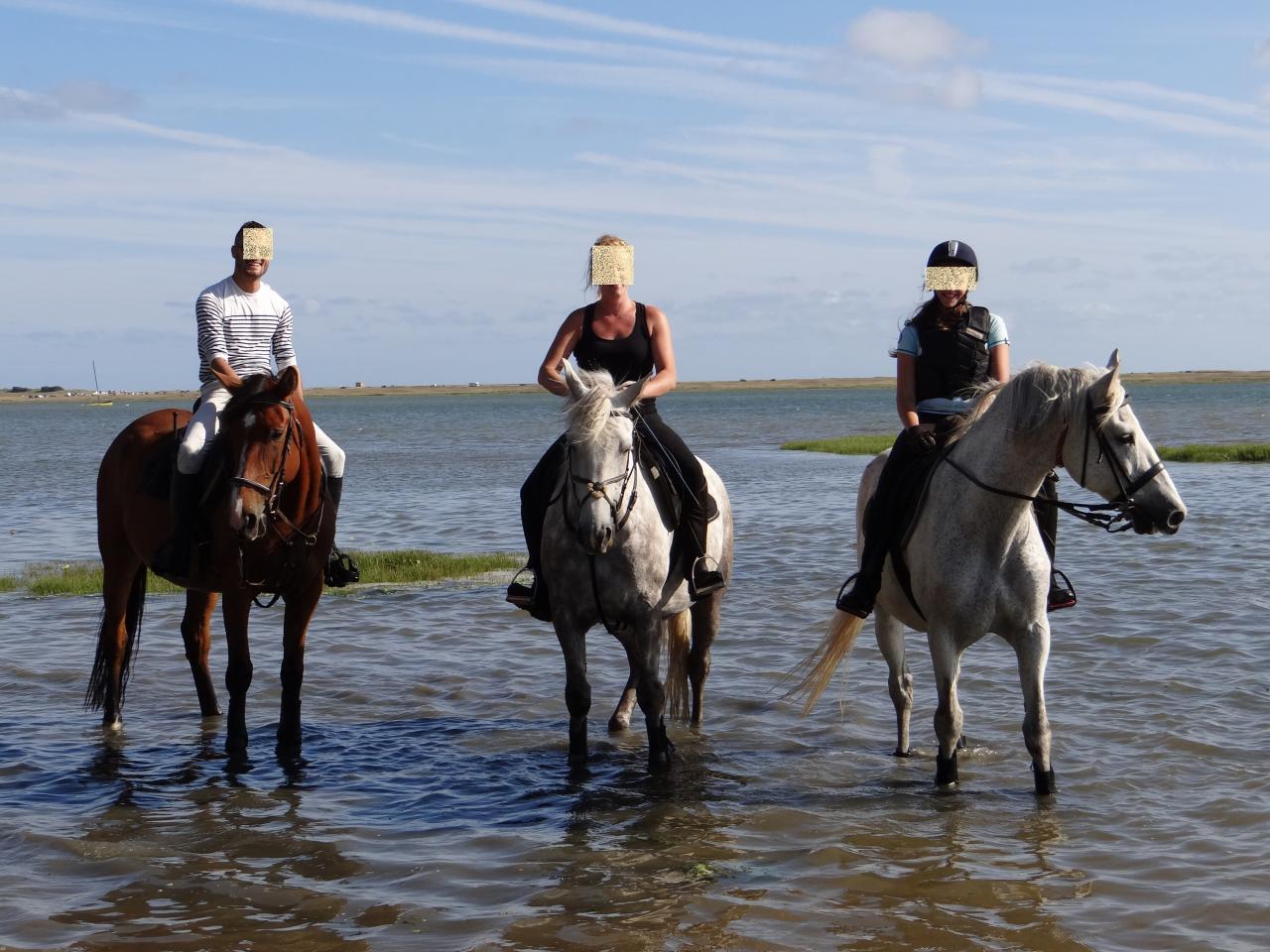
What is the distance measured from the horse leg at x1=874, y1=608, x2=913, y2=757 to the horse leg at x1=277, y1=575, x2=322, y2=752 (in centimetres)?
380

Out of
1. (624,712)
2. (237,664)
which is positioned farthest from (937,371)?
(237,664)

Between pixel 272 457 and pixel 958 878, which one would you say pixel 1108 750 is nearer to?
pixel 958 878

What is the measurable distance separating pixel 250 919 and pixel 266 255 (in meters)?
4.65

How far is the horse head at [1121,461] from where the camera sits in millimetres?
6574

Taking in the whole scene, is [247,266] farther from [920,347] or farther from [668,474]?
[920,347]

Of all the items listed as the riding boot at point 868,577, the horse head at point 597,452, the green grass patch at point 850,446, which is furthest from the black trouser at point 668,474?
the green grass patch at point 850,446

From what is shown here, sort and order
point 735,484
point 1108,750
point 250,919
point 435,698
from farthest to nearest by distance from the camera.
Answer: point 735,484, point 435,698, point 1108,750, point 250,919

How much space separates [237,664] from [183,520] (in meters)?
1.02

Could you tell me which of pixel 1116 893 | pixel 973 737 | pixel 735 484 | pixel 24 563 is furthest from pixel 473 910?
pixel 735 484

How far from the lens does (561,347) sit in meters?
8.56

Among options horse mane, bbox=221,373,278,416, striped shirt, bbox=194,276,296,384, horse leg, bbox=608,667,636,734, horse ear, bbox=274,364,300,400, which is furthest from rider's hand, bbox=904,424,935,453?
striped shirt, bbox=194,276,296,384

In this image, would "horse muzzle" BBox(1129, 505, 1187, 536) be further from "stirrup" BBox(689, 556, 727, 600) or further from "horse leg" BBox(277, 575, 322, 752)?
"horse leg" BBox(277, 575, 322, 752)

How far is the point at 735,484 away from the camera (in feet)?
107

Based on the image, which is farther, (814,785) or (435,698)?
(435,698)
